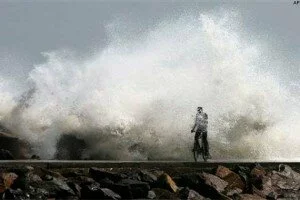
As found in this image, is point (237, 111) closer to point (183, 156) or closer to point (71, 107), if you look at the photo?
→ point (183, 156)

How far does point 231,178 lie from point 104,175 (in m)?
3.56

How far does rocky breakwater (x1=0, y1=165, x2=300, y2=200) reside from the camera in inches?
508

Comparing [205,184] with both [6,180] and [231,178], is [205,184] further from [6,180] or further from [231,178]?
[6,180]

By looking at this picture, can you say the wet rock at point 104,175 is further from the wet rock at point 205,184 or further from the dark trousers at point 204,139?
the dark trousers at point 204,139

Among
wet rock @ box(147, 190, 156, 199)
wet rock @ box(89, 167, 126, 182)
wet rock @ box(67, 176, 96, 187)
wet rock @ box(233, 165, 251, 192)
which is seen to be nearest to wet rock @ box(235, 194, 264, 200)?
wet rock @ box(233, 165, 251, 192)

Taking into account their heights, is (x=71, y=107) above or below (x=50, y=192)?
above

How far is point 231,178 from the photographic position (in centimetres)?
1536

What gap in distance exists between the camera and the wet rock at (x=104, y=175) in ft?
46.3

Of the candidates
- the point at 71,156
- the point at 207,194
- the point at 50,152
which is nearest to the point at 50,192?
the point at 207,194

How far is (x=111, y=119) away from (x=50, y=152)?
10.7 ft

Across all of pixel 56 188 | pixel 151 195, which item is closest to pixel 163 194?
pixel 151 195

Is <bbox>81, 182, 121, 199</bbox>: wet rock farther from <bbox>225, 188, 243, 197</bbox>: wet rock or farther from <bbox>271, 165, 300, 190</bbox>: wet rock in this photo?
<bbox>271, 165, 300, 190</bbox>: wet rock

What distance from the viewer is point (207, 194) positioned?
46.0 ft

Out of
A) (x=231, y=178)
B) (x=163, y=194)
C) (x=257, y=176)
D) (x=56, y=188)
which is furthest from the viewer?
(x=257, y=176)
